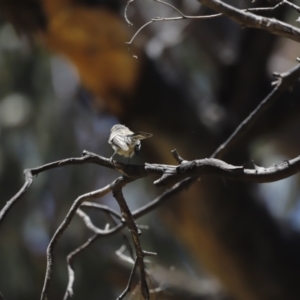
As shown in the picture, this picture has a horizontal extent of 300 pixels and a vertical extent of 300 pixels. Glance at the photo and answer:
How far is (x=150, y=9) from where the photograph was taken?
1403 mm

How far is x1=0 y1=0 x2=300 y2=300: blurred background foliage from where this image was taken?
4.00 ft

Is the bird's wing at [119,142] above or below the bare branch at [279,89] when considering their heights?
below

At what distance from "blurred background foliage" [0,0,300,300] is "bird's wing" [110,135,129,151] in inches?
14.8

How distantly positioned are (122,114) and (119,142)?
2.47 feet

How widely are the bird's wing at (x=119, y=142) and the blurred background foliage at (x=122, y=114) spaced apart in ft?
1.23

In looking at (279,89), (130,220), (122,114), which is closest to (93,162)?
(130,220)

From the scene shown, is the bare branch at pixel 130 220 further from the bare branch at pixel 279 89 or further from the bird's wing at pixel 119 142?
the bare branch at pixel 279 89

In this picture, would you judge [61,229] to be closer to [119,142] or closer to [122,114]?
[119,142]

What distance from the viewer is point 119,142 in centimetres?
46

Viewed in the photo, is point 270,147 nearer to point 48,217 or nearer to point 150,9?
point 150,9

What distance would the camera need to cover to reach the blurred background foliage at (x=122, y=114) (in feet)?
4.00

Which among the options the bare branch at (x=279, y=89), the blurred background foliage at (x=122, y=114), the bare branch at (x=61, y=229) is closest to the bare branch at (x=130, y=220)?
the bare branch at (x=61, y=229)

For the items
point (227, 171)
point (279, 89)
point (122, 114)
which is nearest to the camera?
point (227, 171)

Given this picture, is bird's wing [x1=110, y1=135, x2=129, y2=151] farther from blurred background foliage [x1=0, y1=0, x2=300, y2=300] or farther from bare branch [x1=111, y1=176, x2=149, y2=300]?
blurred background foliage [x1=0, y1=0, x2=300, y2=300]
